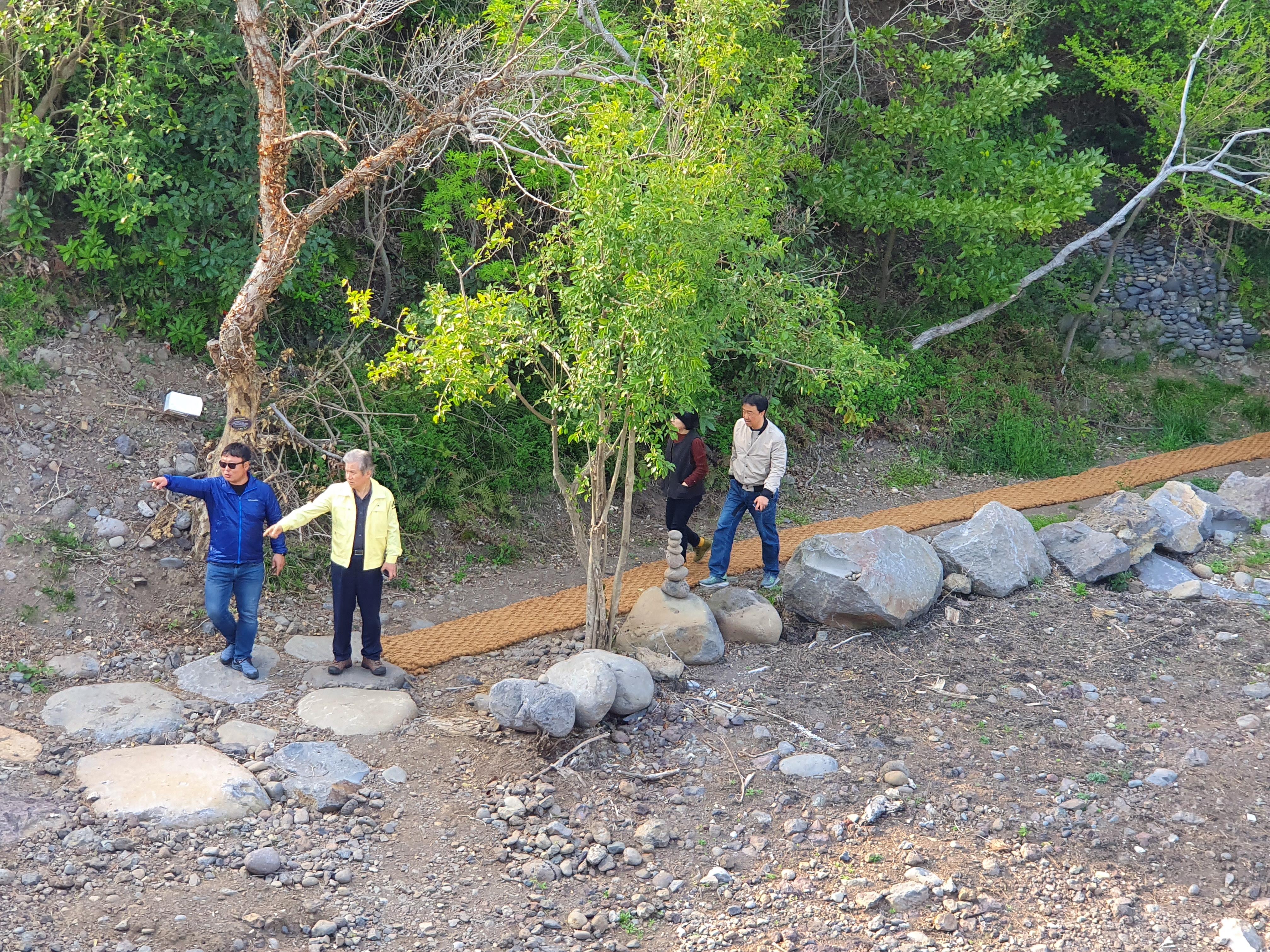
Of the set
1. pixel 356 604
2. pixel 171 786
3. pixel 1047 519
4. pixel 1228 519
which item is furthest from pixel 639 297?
pixel 1228 519

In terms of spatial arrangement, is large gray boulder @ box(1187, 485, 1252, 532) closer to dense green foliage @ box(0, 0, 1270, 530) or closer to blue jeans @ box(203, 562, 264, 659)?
dense green foliage @ box(0, 0, 1270, 530)

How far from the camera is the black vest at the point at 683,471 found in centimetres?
817

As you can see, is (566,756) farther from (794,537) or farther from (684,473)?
(794,537)

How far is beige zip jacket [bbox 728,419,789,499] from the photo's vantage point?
786 centimetres

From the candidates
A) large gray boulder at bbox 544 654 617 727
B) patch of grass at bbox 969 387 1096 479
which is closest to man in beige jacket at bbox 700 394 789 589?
large gray boulder at bbox 544 654 617 727

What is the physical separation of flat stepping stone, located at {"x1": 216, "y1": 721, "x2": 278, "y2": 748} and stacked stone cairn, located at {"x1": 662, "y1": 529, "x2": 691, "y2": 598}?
8.93 feet

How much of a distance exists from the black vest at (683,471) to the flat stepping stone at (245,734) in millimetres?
3465

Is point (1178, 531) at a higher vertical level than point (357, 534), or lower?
lower

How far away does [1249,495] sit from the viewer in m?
10.0

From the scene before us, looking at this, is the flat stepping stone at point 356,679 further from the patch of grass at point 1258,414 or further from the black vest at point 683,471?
the patch of grass at point 1258,414

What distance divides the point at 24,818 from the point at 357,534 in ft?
7.30

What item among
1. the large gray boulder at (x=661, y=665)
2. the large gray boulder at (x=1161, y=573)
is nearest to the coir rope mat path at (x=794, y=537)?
the large gray boulder at (x=661, y=665)

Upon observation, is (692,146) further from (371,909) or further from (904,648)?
(371,909)

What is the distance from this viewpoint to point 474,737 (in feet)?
20.2
